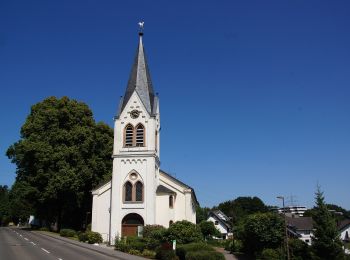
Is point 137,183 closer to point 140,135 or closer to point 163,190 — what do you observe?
point 163,190

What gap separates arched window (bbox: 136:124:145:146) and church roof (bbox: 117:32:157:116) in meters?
1.82

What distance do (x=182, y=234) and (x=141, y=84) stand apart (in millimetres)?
17239

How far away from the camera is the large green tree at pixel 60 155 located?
44438mm

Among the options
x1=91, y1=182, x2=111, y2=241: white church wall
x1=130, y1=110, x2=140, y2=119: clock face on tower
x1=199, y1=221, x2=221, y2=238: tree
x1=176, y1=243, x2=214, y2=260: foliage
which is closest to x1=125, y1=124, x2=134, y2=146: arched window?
x1=130, y1=110, x2=140, y2=119: clock face on tower

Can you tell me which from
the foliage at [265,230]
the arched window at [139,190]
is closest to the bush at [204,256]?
the foliage at [265,230]

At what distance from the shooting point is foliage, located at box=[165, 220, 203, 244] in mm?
32469

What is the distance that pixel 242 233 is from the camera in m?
34.9

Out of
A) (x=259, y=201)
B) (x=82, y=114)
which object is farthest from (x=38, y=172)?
(x=259, y=201)

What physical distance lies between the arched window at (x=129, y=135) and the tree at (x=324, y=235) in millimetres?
18934

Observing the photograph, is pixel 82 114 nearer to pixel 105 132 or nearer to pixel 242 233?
pixel 105 132

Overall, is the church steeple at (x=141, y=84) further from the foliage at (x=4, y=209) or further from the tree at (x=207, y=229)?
the foliage at (x=4, y=209)

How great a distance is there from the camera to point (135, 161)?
39.8 meters

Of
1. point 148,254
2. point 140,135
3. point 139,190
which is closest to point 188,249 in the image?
point 148,254

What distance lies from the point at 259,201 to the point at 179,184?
104 meters
